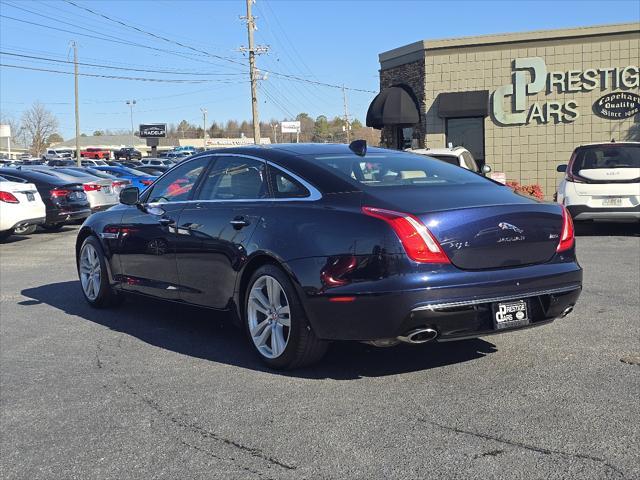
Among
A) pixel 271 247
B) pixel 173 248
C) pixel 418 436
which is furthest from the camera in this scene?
pixel 173 248

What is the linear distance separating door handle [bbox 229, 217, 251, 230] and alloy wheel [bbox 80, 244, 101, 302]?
2488 millimetres

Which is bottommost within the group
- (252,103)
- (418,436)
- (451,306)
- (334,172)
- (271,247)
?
(418,436)

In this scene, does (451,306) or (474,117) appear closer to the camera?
(451,306)

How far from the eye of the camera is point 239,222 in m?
5.11

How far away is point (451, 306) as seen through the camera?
4.16m

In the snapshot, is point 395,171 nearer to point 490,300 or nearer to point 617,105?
point 490,300

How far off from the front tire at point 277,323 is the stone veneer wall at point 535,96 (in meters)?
18.2

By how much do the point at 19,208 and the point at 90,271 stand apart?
24.0 feet

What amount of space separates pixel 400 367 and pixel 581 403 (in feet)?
4.05

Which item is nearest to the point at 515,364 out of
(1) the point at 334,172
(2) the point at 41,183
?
(1) the point at 334,172

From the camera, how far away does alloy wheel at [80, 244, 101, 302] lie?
714 centimetres

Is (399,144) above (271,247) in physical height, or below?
above

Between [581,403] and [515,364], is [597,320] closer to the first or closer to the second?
[515,364]

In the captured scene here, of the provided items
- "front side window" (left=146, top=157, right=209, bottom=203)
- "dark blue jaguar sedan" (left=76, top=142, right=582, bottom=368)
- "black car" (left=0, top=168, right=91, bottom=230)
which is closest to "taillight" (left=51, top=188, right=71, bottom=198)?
"black car" (left=0, top=168, right=91, bottom=230)
